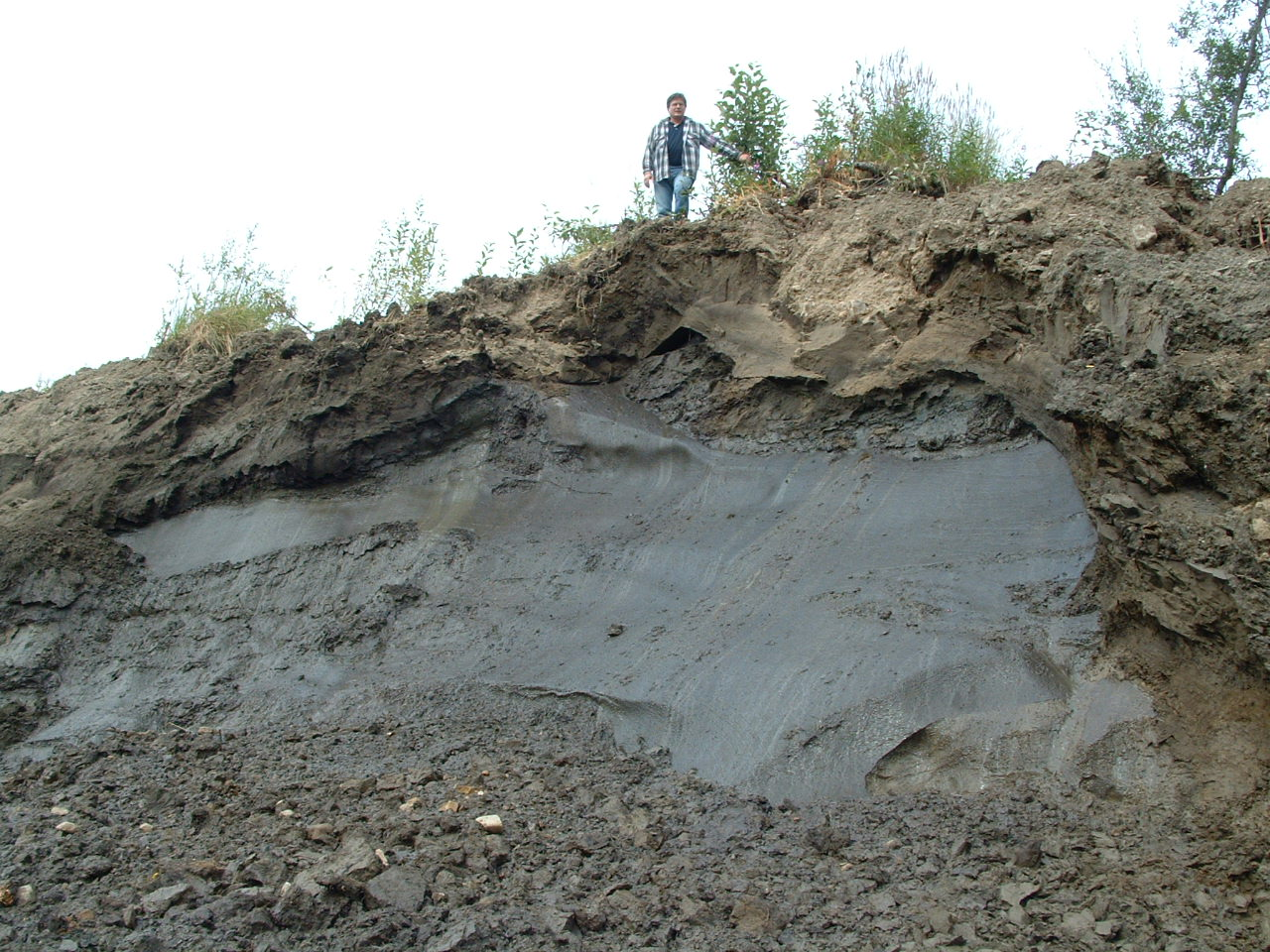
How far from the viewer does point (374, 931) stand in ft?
10.5

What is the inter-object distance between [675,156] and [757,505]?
336cm

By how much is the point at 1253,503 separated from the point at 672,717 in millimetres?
2392

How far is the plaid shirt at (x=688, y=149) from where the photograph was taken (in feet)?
25.7

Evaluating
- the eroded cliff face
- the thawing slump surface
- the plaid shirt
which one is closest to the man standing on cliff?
the plaid shirt

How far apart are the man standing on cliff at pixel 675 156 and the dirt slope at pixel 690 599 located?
116 cm

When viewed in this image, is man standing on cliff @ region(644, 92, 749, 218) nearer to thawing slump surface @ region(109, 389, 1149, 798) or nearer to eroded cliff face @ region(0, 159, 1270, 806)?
eroded cliff face @ region(0, 159, 1270, 806)

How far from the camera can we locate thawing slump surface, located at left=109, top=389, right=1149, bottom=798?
4.21 metres

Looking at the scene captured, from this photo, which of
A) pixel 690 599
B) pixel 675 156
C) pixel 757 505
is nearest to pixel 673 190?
pixel 675 156

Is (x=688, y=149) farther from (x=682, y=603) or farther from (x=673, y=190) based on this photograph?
(x=682, y=603)

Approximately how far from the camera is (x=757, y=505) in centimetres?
570

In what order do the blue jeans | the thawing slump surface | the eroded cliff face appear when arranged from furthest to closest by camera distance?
the blue jeans, the thawing slump surface, the eroded cliff face

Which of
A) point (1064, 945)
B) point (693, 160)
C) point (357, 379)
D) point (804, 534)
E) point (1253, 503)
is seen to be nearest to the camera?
point (1064, 945)

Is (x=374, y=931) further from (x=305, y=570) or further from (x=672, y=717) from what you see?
(x=305, y=570)

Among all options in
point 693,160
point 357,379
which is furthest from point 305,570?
point 693,160
